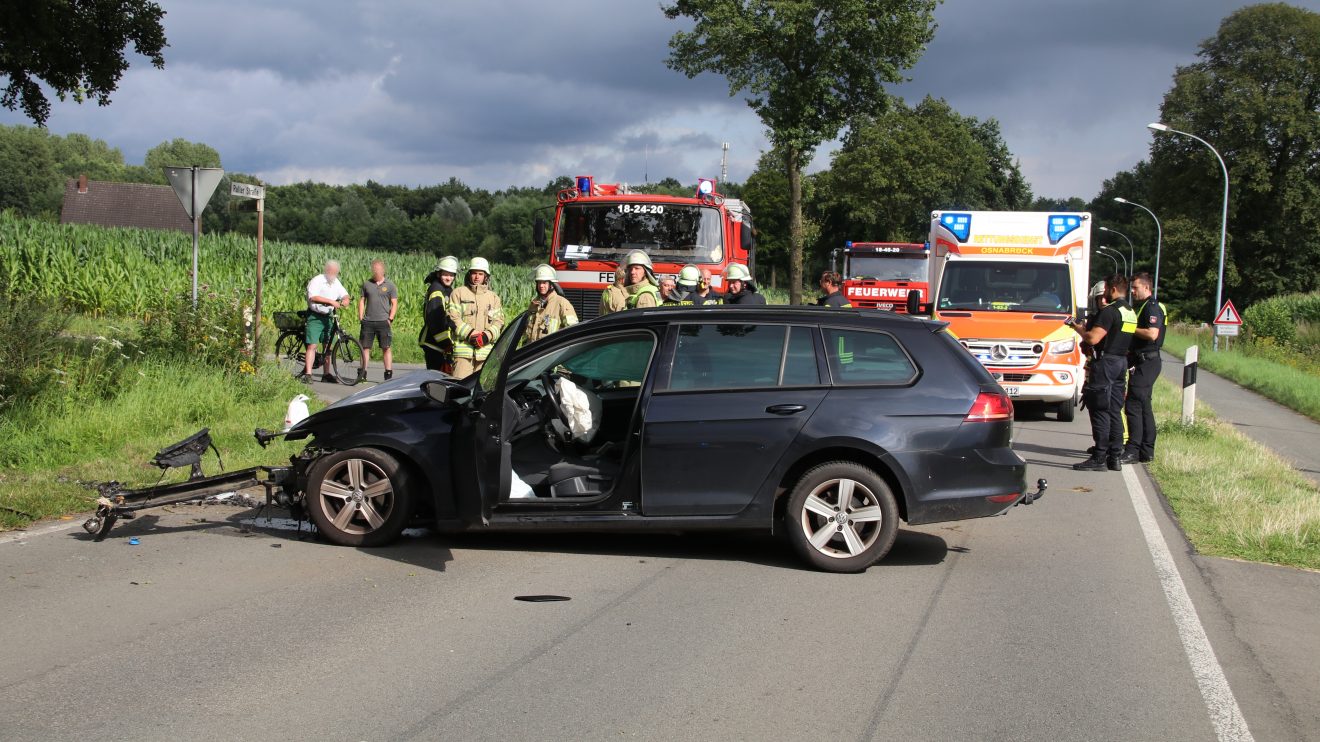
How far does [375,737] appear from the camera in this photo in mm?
4105

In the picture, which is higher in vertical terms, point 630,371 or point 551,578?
point 630,371

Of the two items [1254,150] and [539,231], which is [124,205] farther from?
[1254,150]

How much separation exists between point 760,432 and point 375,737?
325 cm

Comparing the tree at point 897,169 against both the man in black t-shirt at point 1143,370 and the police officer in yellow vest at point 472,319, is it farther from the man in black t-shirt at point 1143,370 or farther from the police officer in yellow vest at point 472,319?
the police officer in yellow vest at point 472,319

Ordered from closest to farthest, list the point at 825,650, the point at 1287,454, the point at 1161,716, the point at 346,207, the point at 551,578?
the point at 1161,716 < the point at 825,650 < the point at 551,578 < the point at 1287,454 < the point at 346,207

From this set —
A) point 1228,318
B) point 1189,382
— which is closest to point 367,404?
point 1189,382

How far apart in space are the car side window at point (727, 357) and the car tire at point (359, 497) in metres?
1.79

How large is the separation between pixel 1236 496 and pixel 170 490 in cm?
813

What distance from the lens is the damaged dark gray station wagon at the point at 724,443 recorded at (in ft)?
22.2

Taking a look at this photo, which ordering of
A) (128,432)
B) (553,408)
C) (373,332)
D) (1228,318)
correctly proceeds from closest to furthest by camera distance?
(553,408)
(128,432)
(373,332)
(1228,318)

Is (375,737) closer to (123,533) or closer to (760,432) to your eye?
(760,432)

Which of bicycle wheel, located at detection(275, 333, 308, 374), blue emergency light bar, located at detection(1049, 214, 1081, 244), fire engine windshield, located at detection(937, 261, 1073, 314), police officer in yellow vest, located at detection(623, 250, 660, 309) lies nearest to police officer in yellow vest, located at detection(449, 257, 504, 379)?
police officer in yellow vest, located at detection(623, 250, 660, 309)

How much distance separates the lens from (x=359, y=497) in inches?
281

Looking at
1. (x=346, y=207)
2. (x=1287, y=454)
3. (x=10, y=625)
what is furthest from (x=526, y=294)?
(x=346, y=207)
